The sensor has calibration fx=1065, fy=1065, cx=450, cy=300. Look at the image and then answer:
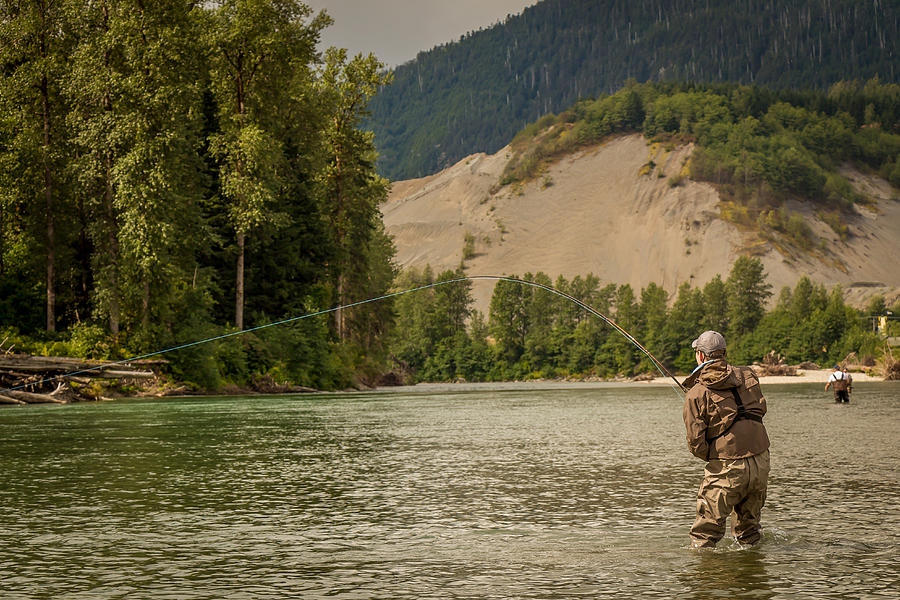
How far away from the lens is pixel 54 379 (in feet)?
116

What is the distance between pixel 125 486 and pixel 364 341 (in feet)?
204

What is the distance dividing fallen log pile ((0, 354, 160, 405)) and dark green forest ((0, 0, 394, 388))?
1822 mm

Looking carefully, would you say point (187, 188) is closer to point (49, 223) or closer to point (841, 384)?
point (49, 223)

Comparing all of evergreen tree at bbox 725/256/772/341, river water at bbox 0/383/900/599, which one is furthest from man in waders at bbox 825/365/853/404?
evergreen tree at bbox 725/256/772/341

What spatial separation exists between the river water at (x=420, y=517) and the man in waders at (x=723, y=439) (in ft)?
1.36

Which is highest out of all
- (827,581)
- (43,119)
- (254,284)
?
(43,119)

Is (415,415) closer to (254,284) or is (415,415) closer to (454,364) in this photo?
(254,284)

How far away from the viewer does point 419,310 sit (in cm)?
15488

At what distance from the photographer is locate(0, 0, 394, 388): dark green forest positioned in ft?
137

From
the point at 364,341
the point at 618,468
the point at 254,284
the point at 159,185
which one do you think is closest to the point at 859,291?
the point at 364,341

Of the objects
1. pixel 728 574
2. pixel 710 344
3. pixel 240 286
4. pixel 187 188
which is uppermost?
pixel 187 188

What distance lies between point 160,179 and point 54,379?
30.6ft

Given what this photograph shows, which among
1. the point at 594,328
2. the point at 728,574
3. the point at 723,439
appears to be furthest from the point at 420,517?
the point at 594,328

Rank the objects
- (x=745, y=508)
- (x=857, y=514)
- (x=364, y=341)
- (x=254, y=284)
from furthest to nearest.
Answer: (x=364, y=341) < (x=254, y=284) < (x=857, y=514) < (x=745, y=508)
